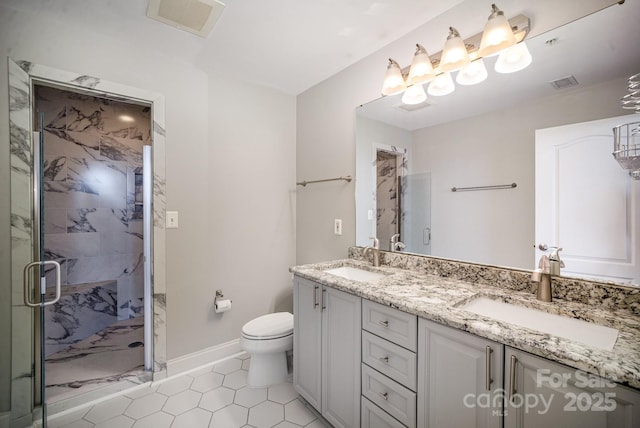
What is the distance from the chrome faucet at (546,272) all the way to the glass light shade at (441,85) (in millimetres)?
1000

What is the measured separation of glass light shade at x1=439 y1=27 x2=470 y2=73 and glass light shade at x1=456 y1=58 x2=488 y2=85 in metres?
0.04

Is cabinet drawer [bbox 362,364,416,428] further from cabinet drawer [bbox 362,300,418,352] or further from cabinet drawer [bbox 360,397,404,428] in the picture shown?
cabinet drawer [bbox 362,300,418,352]

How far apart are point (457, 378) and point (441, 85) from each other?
1.50 m

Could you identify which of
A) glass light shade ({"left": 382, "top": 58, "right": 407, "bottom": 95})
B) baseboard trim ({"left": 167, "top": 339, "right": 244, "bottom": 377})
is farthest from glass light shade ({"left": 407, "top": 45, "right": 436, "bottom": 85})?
baseboard trim ({"left": 167, "top": 339, "right": 244, "bottom": 377})

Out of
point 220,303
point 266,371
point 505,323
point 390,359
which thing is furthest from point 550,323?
point 220,303

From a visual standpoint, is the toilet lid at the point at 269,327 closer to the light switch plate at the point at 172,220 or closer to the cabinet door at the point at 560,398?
the light switch plate at the point at 172,220

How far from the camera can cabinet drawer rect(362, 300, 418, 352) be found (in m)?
1.11

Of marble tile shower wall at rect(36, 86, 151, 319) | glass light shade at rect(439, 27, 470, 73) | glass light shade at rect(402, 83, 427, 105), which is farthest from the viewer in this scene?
marble tile shower wall at rect(36, 86, 151, 319)

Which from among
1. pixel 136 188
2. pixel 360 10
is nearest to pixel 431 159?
pixel 360 10

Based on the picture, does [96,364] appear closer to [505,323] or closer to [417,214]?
[417,214]

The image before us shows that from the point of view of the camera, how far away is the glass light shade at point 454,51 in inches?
56.2

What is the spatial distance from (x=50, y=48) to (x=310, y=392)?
2596 mm

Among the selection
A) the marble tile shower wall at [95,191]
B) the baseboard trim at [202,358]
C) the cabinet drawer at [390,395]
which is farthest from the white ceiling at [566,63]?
the marble tile shower wall at [95,191]

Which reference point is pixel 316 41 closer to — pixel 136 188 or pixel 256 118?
pixel 256 118
